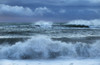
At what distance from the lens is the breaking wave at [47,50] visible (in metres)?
4.63

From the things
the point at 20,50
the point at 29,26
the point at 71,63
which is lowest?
the point at 71,63

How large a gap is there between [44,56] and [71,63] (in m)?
1.12

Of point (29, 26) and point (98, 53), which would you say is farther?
point (29, 26)

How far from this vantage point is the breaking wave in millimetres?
4629

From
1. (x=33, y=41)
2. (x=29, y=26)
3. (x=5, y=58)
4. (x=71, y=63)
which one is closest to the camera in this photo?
(x=71, y=63)

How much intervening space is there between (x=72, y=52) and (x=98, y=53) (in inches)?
32.6

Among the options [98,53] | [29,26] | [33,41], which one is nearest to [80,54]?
[98,53]

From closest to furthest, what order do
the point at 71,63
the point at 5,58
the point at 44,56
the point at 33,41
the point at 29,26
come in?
the point at 71,63 → the point at 5,58 → the point at 44,56 → the point at 33,41 → the point at 29,26

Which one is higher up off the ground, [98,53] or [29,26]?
[29,26]

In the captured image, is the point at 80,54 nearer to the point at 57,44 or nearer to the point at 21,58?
the point at 57,44

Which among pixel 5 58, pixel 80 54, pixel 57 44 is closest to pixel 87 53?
pixel 80 54

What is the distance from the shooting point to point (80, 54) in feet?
15.8

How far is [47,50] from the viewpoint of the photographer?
16.2ft

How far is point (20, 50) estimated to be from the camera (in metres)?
4.83
